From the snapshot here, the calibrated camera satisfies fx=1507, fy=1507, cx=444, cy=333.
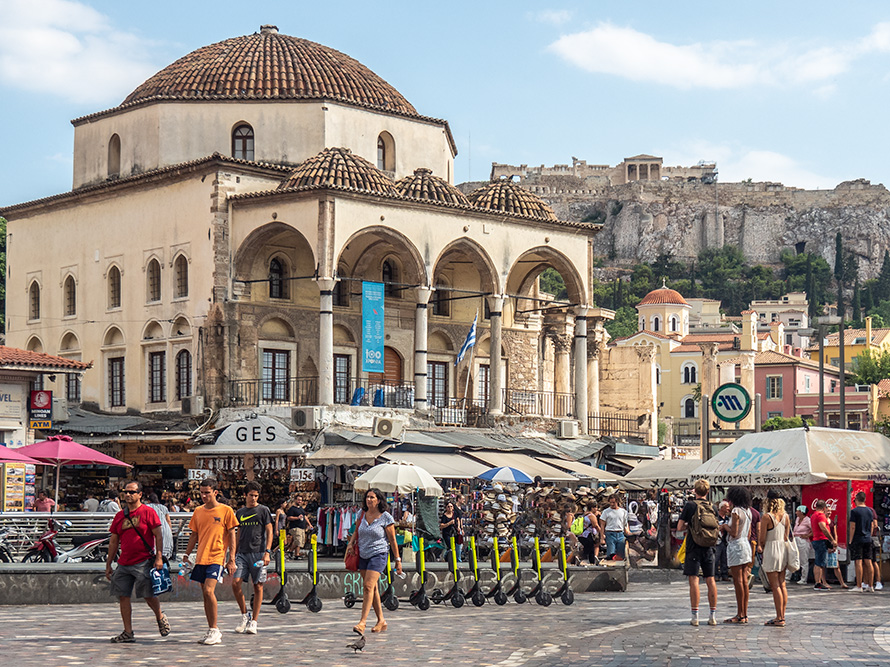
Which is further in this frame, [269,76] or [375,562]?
[269,76]

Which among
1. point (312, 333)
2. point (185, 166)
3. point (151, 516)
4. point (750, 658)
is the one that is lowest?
point (750, 658)

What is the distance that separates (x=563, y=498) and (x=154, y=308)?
491 inches

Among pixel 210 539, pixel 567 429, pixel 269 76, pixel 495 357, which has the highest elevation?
pixel 269 76

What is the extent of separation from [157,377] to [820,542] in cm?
2036

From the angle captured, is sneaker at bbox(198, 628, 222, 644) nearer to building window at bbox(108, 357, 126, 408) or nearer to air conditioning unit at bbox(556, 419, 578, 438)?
building window at bbox(108, 357, 126, 408)

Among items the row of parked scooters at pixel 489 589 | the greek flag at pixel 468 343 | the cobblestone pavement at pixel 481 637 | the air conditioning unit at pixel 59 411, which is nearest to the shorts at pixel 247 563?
the cobblestone pavement at pixel 481 637

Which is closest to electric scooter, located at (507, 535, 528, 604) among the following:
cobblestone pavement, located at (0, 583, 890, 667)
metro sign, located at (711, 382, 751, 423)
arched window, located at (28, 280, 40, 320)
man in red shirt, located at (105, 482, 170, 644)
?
cobblestone pavement, located at (0, 583, 890, 667)

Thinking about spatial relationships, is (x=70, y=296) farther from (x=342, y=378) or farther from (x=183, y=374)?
(x=342, y=378)

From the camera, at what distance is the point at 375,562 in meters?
13.4

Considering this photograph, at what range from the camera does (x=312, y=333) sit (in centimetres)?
3697

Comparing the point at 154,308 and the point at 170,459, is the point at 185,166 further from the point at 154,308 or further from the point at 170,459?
the point at 170,459

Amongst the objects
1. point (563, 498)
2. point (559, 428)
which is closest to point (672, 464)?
point (563, 498)

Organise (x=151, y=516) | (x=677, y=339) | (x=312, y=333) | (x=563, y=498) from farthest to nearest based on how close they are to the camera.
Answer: (x=677, y=339) → (x=312, y=333) → (x=563, y=498) → (x=151, y=516)

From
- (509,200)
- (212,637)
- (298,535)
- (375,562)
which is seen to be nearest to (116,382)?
(509,200)
